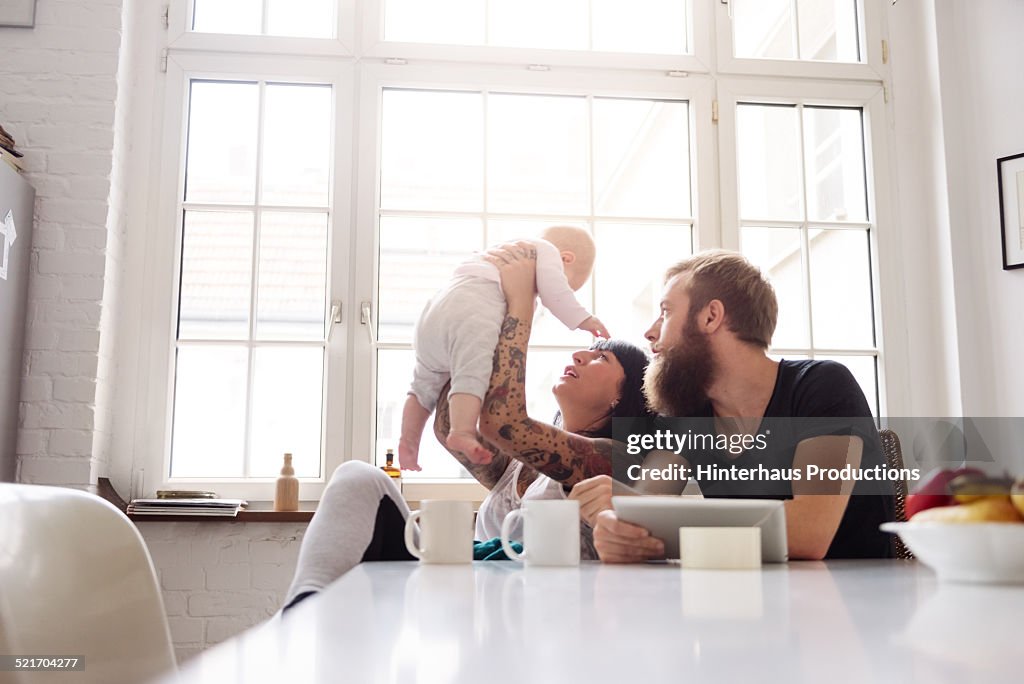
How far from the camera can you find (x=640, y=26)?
382 cm

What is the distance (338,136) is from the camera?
3.53m

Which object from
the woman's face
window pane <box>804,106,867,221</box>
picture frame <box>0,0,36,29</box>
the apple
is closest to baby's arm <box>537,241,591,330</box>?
the woman's face

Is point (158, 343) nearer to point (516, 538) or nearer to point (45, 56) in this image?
point (45, 56)

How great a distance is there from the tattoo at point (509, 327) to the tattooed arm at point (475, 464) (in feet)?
0.69

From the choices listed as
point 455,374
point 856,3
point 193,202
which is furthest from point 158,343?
point 856,3

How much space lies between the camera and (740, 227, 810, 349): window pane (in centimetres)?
367

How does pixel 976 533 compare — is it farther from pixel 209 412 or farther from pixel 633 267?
pixel 209 412

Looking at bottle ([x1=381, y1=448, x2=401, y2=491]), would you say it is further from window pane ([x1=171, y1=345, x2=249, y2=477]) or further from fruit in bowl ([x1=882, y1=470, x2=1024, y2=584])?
fruit in bowl ([x1=882, y1=470, x2=1024, y2=584])

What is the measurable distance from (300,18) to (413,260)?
1.06 m

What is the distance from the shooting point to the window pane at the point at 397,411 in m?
→ 3.41

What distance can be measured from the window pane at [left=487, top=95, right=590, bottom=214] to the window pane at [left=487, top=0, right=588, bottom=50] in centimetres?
23

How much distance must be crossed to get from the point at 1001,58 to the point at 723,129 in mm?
Result: 1035

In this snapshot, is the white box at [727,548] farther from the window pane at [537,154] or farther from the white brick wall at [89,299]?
the window pane at [537,154]

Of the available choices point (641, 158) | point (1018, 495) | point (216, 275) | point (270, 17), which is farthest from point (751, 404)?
point (270, 17)
